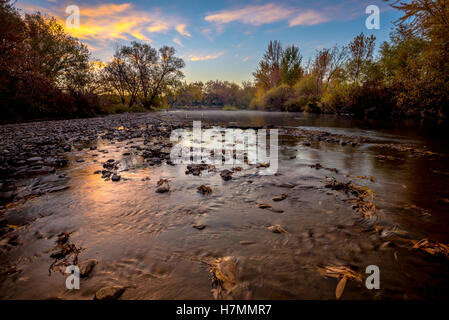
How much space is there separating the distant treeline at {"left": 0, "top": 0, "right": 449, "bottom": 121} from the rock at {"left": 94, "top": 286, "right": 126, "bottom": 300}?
15.1 m

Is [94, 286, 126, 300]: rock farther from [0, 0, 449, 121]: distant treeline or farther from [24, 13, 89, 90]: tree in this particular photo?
[24, 13, 89, 90]: tree

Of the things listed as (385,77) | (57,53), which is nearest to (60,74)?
(57,53)

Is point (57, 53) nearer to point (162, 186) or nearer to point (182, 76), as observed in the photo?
point (182, 76)

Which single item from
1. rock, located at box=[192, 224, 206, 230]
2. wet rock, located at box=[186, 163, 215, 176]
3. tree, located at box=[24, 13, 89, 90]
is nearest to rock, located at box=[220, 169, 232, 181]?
wet rock, located at box=[186, 163, 215, 176]

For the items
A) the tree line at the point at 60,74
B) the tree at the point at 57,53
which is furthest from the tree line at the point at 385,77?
the tree at the point at 57,53

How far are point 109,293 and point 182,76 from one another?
54.8 meters

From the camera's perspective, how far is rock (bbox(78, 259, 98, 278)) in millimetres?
1865

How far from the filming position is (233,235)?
99.4 inches

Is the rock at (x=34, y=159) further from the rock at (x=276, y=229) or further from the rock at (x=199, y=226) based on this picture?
the rock at (x=276, y=229)

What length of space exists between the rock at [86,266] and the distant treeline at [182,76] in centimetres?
1463

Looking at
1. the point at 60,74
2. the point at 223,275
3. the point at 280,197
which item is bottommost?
the point at 223,275

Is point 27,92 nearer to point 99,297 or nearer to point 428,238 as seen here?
point 99,297
